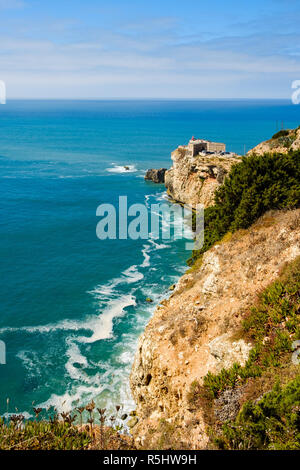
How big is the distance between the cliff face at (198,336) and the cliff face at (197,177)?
4630 centimetres

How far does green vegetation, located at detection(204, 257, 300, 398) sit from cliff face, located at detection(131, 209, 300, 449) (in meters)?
0.95

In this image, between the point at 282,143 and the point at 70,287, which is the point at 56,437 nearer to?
the point at 70,287

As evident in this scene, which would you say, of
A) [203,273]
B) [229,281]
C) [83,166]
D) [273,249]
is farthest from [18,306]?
[83,166]

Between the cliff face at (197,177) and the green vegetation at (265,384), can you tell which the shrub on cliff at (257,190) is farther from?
the cliff face at (197,177)

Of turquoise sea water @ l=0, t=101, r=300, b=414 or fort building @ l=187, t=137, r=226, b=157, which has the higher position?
fort building @ l=187, t=137, r=226, b=157

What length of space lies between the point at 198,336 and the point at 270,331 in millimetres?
5213

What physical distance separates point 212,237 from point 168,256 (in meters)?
15.5

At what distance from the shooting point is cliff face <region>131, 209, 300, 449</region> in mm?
16531

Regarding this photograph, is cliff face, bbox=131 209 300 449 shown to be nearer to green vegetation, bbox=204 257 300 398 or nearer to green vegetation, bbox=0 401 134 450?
green vegetation, bbox=204 257 300 398

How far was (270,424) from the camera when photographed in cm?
1182

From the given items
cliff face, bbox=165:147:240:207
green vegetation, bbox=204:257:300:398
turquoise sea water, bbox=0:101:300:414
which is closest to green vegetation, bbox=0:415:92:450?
turquoise sea water, bbox=0:101:300:414

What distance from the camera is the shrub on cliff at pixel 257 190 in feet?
105

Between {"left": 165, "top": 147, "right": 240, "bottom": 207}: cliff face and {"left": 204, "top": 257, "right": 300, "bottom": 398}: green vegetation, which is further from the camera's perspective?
{"left": 165, "top": 147, "right": 240, "bottom": 207}: cliff face

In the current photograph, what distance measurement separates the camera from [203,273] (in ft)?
96.5
